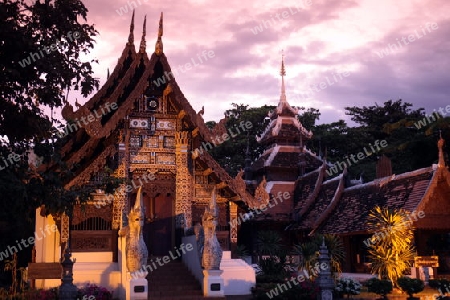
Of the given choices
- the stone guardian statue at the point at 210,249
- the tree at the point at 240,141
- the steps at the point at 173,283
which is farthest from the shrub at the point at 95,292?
the tree at the point at 240,141

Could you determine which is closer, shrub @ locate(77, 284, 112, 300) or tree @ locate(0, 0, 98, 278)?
tree @ locate(0, 0, 98, 278)

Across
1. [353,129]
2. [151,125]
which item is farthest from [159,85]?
[353,129]

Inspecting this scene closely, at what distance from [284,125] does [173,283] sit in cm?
2121

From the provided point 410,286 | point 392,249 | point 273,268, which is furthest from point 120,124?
point 410,286

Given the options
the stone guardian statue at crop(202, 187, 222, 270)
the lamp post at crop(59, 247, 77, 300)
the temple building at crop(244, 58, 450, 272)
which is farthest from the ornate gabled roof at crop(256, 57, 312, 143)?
the lamp post at crop(59, 247, 77, 300)

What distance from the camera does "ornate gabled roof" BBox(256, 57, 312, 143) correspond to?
34678mm

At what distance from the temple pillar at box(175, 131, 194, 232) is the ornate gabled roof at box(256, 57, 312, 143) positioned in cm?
1814

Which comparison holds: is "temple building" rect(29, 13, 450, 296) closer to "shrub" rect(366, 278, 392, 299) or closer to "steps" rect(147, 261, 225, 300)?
"steps" rect(147, 261, 225, 300)

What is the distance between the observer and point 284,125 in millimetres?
35094

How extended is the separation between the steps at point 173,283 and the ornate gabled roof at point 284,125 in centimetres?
1944

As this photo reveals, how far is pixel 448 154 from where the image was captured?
98.0 ft

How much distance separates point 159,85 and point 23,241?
7622 mm

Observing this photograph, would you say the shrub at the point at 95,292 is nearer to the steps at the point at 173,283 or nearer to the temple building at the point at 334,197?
the steps at the point at 173,283

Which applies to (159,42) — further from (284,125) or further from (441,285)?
(284,125)
